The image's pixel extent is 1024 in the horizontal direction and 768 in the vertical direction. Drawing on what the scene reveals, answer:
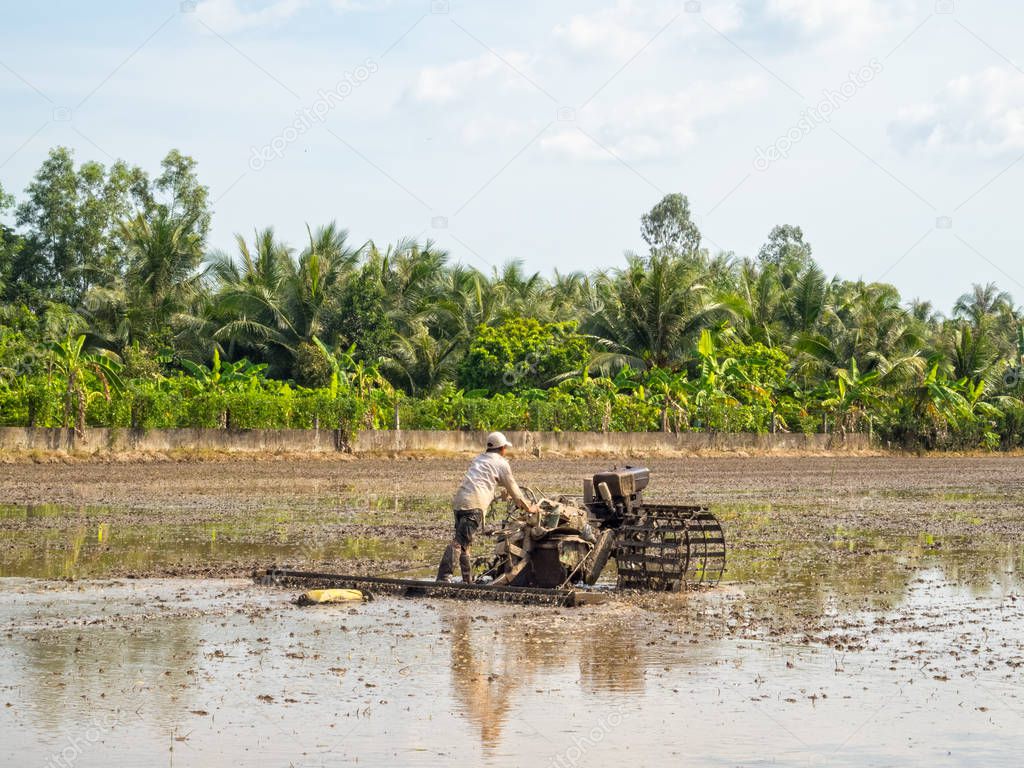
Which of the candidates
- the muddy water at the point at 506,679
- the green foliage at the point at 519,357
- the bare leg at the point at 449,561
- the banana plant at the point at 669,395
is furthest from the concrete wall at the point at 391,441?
the bare leg at the point at 449,561

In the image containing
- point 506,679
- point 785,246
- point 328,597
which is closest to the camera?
point 506,679

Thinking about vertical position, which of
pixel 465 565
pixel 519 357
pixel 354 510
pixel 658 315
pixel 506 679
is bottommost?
pixel 506 679

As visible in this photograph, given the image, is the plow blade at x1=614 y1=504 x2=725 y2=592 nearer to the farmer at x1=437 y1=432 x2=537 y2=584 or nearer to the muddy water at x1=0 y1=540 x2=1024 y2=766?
the muddy water at x1=0 y1=540 x2=1024 y2=766

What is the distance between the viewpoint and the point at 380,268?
61.9m

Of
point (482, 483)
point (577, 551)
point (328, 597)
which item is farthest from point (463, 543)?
point (328, 597)

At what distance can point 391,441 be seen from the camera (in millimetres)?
44594

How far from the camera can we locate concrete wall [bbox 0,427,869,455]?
37125 mm

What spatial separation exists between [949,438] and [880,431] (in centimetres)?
359


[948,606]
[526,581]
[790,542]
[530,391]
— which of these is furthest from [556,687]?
[530,391]

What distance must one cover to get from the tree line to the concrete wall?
111 cm

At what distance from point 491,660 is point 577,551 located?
354 centimetres

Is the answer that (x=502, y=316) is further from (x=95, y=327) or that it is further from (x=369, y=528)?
(x=369, y=528)

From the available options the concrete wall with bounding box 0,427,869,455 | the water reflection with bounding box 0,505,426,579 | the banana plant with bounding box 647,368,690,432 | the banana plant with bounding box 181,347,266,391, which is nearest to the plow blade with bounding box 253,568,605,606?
the water reflection with bounding box 0,505,426,579

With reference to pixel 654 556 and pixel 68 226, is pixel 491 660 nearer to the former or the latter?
pixel 654 556
